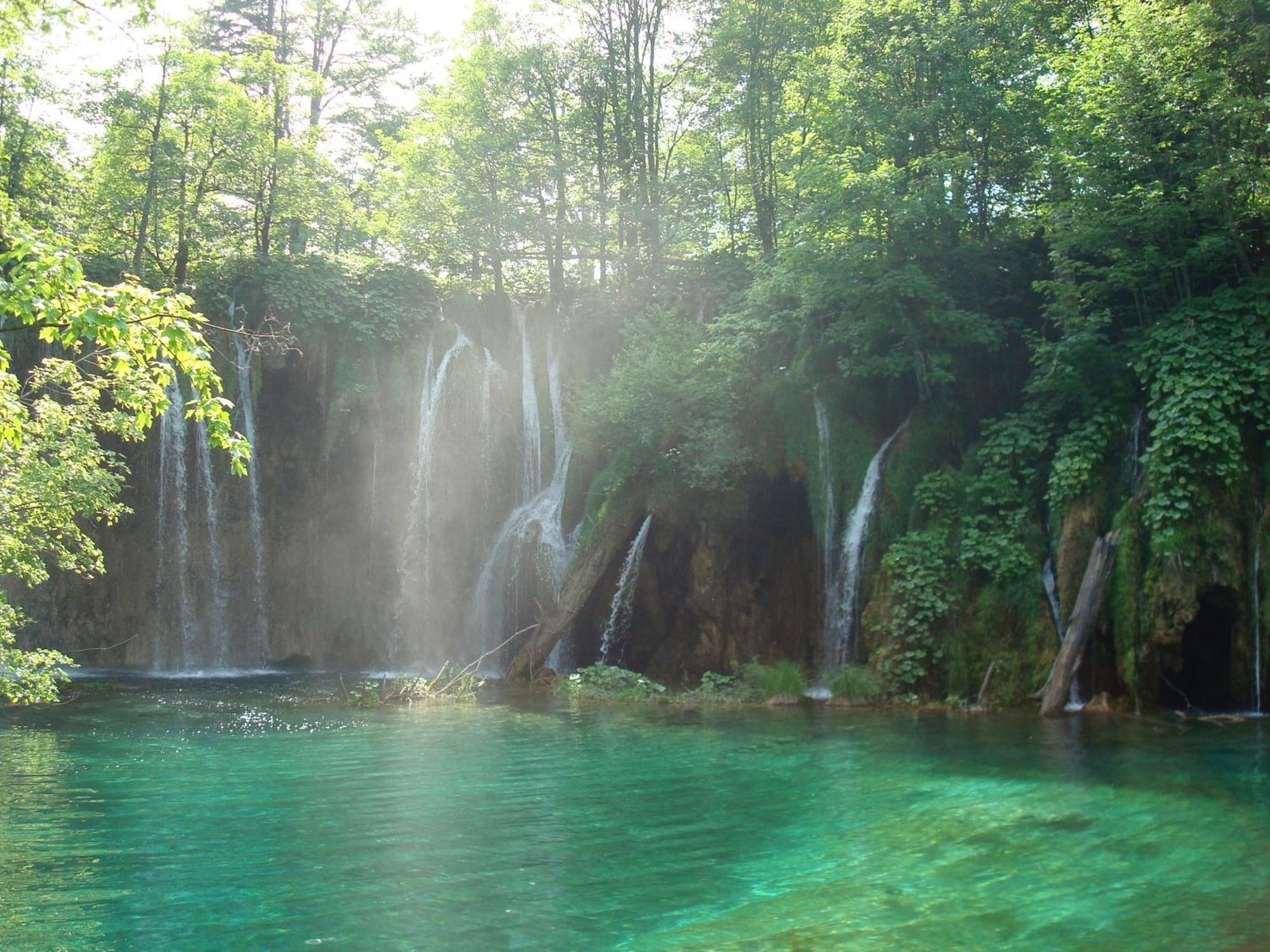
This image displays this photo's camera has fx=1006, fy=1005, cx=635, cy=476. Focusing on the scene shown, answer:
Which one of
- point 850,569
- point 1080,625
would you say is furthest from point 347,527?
point 1080,625

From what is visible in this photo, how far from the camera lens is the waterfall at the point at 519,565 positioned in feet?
63.8

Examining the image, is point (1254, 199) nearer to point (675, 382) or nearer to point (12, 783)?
point (675, 382)

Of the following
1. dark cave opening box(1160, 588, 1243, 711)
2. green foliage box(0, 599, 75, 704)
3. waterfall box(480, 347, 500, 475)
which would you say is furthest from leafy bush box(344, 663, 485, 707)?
dark cave opening box(1160, 588, 1243, 711)

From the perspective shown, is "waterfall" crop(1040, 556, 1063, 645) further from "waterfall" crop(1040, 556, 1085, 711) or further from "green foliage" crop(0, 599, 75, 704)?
"green foliage" crop(0, 599, 75, 704)

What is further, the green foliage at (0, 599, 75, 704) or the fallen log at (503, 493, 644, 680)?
the fallen log at (503, 493, 644, 680)

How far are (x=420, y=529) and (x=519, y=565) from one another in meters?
2.82

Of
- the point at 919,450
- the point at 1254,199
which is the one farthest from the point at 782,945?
the point at 1254,199

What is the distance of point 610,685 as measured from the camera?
52.2 feet

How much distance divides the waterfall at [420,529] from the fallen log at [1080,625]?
12712mm

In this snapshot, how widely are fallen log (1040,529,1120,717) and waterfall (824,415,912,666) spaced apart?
10.7ft

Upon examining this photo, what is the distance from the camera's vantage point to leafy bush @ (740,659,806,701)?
15.0 m

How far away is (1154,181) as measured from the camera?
14.6 m

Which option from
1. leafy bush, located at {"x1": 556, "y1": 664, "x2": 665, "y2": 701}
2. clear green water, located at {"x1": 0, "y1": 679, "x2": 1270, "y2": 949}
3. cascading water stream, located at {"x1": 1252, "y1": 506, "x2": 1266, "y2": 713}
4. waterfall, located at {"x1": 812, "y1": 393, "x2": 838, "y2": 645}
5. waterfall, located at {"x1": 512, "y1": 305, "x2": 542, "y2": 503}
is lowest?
clear green water, located at {"x1": 0, "y1": 679, "x2": 1270, "y2": 949}

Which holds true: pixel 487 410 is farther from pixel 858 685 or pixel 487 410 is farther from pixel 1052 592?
pixel 1052 592
